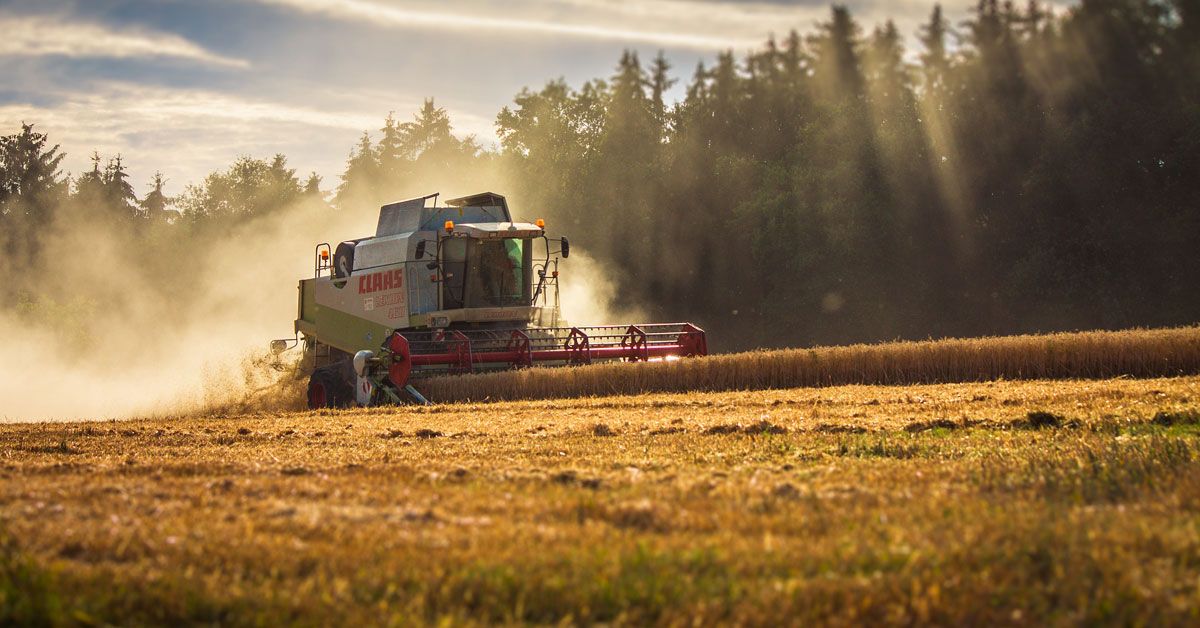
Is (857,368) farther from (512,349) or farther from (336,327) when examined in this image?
(336,327)

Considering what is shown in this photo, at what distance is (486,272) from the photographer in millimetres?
20297

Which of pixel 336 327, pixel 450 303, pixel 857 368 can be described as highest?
pixel 450 303

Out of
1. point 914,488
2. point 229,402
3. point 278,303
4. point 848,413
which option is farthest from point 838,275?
point 914,488

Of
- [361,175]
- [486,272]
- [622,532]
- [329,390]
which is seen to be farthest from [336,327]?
[361,175]

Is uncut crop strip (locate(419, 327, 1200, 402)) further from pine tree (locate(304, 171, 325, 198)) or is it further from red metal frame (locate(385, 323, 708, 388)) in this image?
pine tree (locate(304, 171, 325, 198))

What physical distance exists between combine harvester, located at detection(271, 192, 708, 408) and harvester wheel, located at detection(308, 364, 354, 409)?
2cm

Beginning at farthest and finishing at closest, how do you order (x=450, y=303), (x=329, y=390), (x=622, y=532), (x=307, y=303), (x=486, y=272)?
(x=307, y=303)
(x=486, y=272)
(x=450, y=303)
(x=329, y=390)
(x=622, y=532)

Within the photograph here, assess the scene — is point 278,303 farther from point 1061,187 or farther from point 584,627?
point 584,627

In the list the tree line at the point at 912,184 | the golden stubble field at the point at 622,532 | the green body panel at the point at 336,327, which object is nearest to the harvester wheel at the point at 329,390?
the green body panel at the point at 336,327

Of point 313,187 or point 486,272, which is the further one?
point 313,187

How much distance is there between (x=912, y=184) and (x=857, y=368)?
2266 centimetres

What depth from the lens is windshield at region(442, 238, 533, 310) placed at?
19.9 m

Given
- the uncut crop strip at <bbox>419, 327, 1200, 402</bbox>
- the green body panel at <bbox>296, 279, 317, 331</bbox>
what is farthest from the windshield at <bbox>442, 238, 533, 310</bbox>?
the green body panel at <bbox>296, 279, 317, 331</bbox>

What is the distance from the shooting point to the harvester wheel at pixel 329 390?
1866cm
